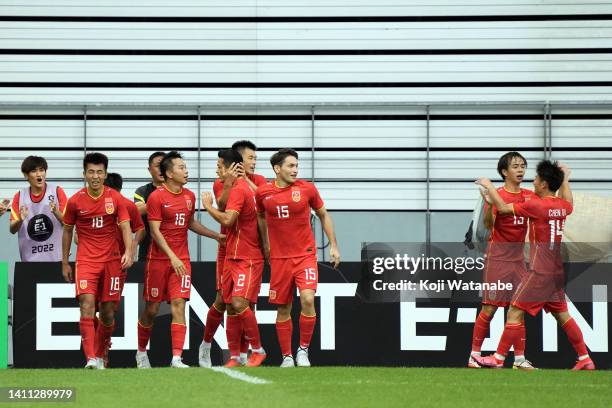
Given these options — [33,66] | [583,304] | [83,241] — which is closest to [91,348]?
[83,241]

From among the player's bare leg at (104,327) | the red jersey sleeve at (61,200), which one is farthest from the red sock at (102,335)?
the red jersey sleeve at (61,200)

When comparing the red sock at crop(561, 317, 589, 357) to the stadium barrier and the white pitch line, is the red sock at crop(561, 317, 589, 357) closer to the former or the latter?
the stadium barrier

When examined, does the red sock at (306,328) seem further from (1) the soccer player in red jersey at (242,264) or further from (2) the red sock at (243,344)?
(2) the red sock at (243,344)

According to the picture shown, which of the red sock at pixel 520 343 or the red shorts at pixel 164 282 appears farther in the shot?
the red shorts at pixel 164 282

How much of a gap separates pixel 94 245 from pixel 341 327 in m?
2.72

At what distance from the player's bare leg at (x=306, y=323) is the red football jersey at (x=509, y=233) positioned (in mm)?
1858

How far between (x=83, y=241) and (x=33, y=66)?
17.5ft

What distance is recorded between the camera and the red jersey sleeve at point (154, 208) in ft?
40.5

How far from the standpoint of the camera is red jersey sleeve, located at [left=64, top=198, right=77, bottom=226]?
12.2 meters

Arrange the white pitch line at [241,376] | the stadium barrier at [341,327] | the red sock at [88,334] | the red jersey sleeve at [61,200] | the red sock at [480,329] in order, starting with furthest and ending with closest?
the red jersey sleeve at [61,200] < the stadium barrier at [341,327] < the red sock at [480,329] < the red sock at [88,334] < the white pitch line at [241,376]

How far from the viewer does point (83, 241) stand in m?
12.3

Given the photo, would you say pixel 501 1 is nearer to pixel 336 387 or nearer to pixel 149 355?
pixel 149 355

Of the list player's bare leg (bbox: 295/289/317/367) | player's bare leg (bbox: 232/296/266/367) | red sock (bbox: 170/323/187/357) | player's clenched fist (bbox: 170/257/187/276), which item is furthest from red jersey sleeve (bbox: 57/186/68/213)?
player's bare leg (bbox: 295/289/317/367)

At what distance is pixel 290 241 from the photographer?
12.0 metres
